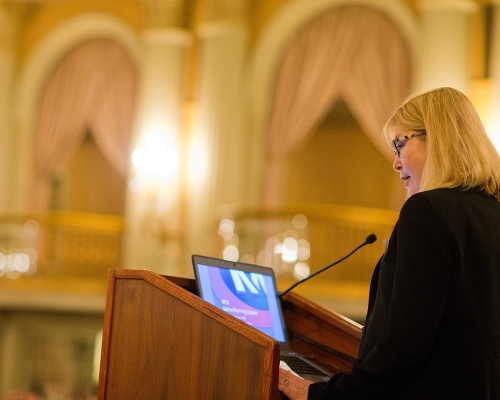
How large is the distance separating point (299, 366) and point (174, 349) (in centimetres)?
42

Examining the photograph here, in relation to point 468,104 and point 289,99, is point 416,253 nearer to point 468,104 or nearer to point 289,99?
point 468,104

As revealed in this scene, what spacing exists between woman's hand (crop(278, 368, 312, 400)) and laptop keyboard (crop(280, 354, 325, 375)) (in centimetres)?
28

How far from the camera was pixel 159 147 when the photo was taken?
1063 cm

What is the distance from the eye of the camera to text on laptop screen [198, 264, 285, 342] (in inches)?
102

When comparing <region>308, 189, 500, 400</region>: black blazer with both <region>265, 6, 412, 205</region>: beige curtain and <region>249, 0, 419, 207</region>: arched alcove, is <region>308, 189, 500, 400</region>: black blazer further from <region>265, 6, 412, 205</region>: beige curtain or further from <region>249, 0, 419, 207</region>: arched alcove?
<region>249, 0, 419, 207</region>: arched alcove

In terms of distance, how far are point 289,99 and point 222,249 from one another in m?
2.16

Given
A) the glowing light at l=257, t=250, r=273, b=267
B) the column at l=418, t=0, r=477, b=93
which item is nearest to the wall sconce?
the glowing light at l=257, t=250, r=273, b=267

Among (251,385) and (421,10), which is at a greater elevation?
(421,10)

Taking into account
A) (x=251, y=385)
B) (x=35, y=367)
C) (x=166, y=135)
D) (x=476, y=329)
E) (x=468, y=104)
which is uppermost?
(x=166, y=135)

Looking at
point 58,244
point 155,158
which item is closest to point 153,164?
point 155,158

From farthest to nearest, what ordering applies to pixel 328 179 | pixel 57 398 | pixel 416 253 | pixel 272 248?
pixel 328 179 → pixel 272 248 → pixel 57 398 → pixel 416 253

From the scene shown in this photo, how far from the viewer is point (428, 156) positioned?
2148 millimetres

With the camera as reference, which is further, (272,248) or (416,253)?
(272,248)

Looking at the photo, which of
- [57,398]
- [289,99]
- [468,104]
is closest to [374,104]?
[289,99]
